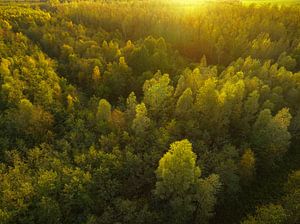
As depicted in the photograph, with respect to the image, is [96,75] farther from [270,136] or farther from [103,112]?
[270,136]

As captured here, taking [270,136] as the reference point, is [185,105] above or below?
above

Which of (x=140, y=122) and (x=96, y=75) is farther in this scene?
(x=96, y=75)

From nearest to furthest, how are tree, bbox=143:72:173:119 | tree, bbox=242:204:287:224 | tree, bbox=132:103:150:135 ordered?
tree, bbox=242:204:287:224, tree, bbox=132:103:150:135, tree, bbox=143:72:173:119

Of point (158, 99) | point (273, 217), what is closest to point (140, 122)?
point (158, 99)

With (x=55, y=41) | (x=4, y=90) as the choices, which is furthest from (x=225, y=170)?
(x=55, y=41)

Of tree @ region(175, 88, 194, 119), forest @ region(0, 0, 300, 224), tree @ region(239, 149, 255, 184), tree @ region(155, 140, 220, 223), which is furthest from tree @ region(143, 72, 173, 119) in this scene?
tree @ region(239, 149, 255, 184)

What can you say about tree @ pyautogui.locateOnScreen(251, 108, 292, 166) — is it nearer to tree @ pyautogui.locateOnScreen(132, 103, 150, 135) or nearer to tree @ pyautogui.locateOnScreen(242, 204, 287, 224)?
tree @ pyautogui.locateOnScreen(242, 204, 287, 224)

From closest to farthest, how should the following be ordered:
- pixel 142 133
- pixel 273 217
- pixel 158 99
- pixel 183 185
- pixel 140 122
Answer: pixel 273 217, pixel 183 185, pixel 142 133, pixel 140 122, pixel 158 99

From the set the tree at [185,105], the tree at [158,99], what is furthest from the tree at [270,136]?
the tree at [158,99]

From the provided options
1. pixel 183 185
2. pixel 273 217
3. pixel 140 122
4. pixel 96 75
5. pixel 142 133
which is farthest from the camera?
pixel 96 75
